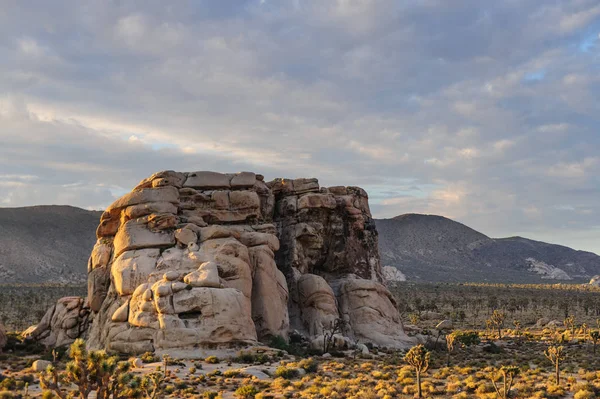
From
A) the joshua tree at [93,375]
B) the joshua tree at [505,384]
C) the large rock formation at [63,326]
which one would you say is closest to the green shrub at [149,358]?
the large rock formation at [63,326]

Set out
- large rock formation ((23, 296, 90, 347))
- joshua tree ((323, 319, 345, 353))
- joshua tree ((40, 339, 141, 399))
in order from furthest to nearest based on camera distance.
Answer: large rock formation ((23, 296, 90, 347))
joshua tree ((323, 319, 345, 353))
joshua tree ((40, 339, 141, 399))

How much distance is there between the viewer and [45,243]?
169 m

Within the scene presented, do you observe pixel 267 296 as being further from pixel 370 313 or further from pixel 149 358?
pixel 149 358

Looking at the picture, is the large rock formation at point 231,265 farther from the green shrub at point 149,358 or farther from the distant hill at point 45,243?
the distant hill at point 45,243

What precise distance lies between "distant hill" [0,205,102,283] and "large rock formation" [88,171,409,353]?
10958 cm

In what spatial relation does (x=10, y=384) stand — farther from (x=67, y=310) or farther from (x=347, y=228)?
(x=347, y=228)

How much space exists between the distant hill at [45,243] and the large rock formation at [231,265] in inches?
4314

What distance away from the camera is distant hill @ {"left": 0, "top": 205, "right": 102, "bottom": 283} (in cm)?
14925

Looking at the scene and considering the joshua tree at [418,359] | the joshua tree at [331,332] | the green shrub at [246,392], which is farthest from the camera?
the joshua tree at [331,332]

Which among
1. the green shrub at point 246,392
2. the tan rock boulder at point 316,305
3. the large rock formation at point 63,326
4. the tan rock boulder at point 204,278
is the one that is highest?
the tan rock boulder at point 204,278

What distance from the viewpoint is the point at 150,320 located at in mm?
36562

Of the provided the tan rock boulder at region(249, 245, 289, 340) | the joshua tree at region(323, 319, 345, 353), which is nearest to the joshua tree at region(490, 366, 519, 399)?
the joshua tree at region(323, 319, 345, 353)

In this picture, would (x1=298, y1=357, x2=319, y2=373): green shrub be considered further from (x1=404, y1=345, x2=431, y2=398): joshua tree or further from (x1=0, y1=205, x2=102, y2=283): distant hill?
(x1=0, y1=205, x2=102, y2=283): distant hill

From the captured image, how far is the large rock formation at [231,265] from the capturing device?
121 feet
